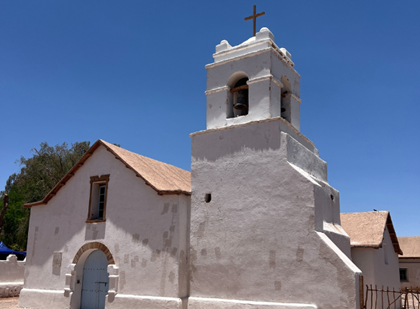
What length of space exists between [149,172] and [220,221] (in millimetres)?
3562

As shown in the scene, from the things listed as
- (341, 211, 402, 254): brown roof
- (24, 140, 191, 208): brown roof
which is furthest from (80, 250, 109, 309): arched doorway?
(341, 211, 402, 254): brown roof

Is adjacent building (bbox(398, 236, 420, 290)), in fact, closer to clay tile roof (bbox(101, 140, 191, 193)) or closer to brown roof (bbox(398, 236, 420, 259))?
brown roof (bbox(398, 236, 420, 259))

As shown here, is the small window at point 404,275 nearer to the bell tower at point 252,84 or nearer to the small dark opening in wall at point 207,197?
the bell tower at point 252,84

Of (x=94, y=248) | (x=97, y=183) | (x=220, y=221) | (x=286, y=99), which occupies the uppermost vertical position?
(x=286, y=99)

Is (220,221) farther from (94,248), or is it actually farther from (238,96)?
(94,248)

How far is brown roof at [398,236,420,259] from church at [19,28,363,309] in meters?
18.4

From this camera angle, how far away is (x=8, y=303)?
651 inches

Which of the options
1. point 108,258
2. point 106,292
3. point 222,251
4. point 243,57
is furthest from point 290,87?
point 106,292

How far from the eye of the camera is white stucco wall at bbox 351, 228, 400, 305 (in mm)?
14180

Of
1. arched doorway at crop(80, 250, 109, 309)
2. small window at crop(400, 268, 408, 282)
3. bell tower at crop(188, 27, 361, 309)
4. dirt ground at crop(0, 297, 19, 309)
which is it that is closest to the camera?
bell tower at crop(188, 27, 361, 309)

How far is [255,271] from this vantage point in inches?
453

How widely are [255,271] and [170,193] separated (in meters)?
3.67

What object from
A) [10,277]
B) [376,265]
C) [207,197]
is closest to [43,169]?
[10,277]

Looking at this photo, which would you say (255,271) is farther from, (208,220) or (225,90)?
(225,90)
